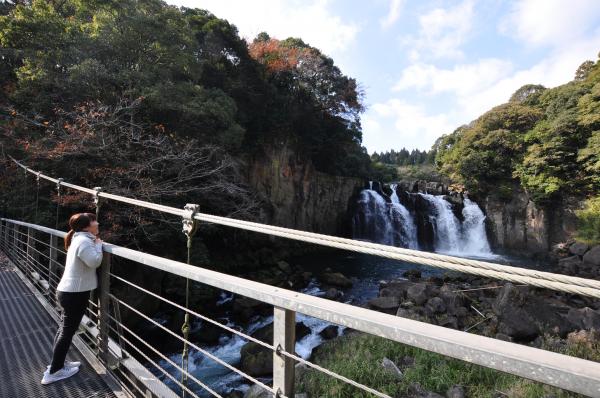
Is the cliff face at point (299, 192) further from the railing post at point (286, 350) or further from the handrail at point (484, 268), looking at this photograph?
the railing post at point (286, 350)

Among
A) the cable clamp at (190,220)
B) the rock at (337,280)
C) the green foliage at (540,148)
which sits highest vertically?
the green foliage at (540,148)

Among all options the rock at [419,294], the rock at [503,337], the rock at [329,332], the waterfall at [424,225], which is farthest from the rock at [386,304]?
the waterfall at [424,225]

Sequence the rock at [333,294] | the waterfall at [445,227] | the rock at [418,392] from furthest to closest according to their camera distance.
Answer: the waterfall at [445,227]
the rock at [333,294]
the rock at [418,392]

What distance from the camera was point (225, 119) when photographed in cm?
1203

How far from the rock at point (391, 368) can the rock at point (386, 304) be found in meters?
3.51

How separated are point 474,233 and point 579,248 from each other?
589 centimetres

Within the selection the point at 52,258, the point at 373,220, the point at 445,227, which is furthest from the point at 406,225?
the point at 52,258

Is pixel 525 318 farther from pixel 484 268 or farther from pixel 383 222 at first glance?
pixel 383 222

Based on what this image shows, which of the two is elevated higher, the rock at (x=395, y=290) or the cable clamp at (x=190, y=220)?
the cable clamp at (x=190, y=220)

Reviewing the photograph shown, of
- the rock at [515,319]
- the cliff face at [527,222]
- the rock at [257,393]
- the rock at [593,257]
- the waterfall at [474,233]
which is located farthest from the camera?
the waterfall at [474,233]

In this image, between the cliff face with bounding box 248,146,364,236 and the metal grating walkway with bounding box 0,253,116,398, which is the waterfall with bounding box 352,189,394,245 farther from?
the metal grating walkway with bounding box 0,253,116,398

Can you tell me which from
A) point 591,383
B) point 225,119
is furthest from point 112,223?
point 591,383

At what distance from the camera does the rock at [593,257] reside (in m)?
14.0

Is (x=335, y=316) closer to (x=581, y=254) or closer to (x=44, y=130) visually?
(x=44, y=130)
